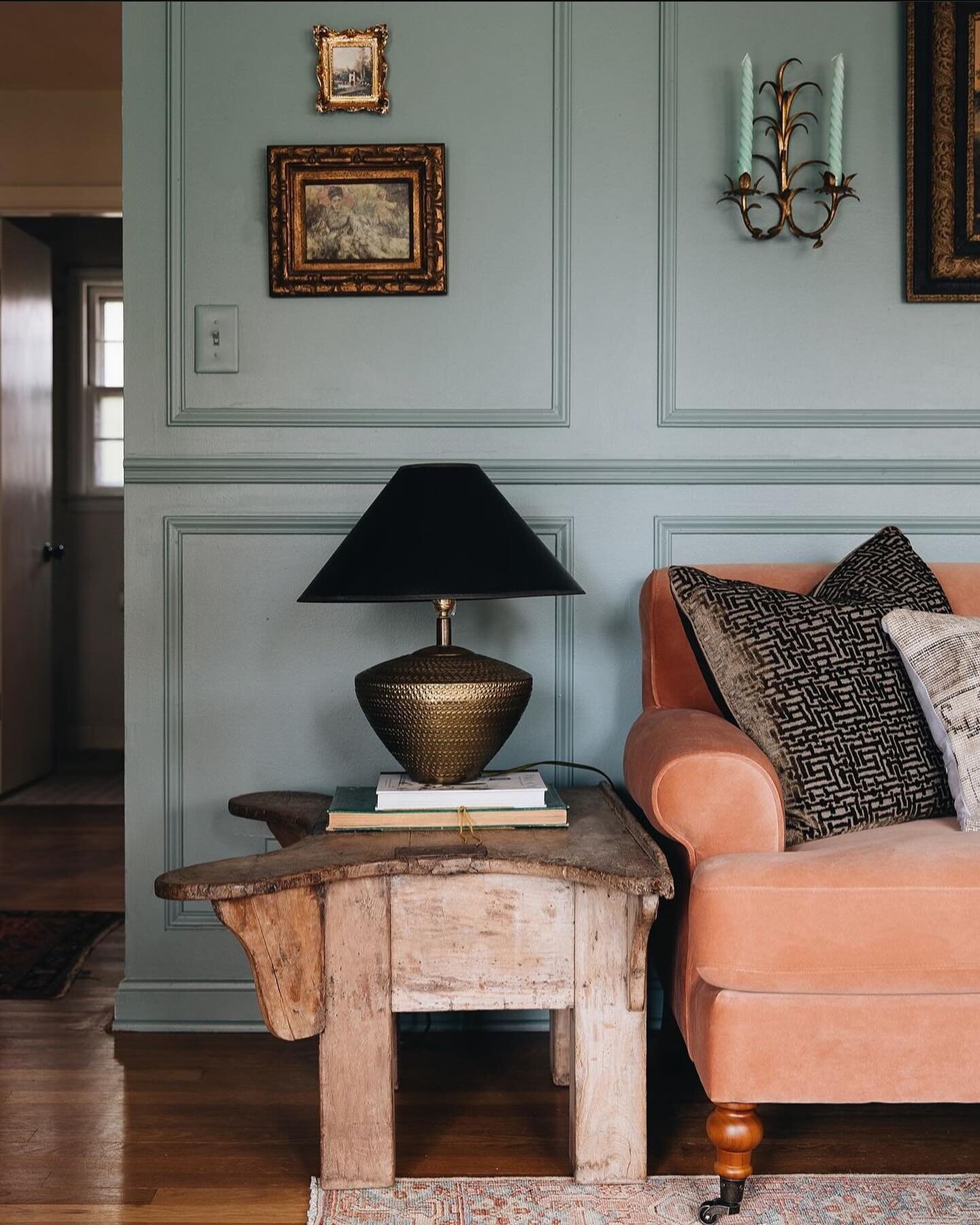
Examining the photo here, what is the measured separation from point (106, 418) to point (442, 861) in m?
4.51

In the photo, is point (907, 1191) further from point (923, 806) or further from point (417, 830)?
point (417, 830)

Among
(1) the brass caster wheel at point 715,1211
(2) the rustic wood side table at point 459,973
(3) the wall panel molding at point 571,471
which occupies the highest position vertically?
(3) the wall panel molding at point 571,471

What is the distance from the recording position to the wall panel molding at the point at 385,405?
2.26 metres

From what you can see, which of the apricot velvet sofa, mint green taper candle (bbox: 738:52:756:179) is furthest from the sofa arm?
mint green taper candle (bbox: 738:52:756:179)

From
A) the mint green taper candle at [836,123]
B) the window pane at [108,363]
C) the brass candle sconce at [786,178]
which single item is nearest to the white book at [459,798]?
the brass candle sconce at [786,178]

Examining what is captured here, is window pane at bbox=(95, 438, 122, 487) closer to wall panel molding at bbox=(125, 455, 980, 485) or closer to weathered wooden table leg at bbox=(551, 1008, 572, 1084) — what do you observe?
wall panel molding at bbox=(125, 455, 980, 485)

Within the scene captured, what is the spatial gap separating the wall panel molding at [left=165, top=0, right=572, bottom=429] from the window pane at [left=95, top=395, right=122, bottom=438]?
3.48 m

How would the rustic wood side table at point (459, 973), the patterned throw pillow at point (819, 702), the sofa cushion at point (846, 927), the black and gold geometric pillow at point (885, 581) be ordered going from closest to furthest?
the sofa cushion at point (846, 927), the rustic wood side table at point (459, 973), the patterned throw pillow at point (819, 702), the black and gold geometric pillow at point (885, 581)

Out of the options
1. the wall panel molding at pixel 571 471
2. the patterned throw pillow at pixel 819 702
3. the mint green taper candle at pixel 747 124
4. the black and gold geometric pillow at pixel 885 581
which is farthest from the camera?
the wall panel molding at pixel 571 471

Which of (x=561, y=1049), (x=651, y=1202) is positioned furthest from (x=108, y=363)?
(x=651, y=1202)

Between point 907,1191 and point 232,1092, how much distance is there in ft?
3.52

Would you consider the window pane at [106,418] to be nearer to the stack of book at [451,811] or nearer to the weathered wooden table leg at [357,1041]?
the stack of book at [451,811]

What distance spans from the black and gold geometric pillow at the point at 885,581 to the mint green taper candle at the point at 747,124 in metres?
0.74

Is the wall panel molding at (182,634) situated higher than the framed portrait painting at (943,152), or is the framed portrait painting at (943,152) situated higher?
the framed portrait painting at (943,152)
